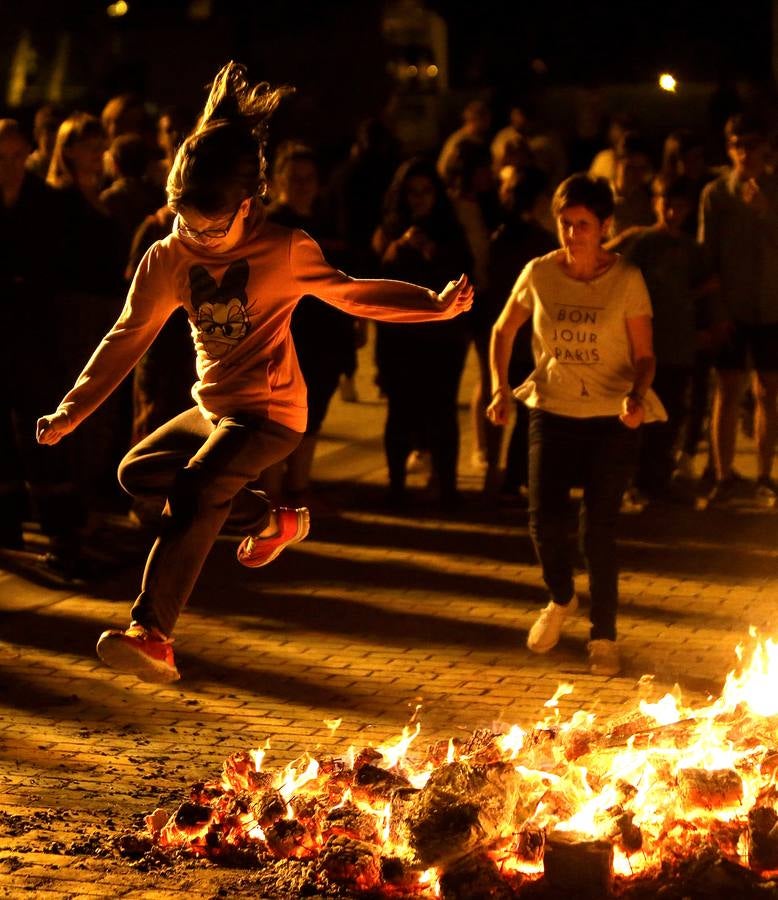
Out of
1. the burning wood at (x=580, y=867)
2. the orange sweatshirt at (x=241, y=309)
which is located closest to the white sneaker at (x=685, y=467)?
the orange sweatshirt at (x=241, y=309)

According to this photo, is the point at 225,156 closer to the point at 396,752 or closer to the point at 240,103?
the point at 240,103

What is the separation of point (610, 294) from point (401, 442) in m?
3.92

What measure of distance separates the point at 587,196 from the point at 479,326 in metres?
4.21

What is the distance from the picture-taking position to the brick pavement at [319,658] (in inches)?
241

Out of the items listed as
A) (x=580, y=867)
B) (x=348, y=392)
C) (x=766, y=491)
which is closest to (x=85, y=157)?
(x=766, y=491)

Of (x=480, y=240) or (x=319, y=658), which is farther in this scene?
(x=480, y=240)

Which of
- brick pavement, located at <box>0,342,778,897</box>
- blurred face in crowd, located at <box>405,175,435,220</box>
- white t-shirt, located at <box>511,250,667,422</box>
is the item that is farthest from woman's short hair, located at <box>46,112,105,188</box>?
white t-shirt, located at <box>511,250,667,422</box>

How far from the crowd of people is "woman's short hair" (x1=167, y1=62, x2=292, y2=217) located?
1886 mm

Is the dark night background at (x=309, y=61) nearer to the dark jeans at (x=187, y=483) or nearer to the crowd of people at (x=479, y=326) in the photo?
the crowd of people at (x=479, y=326)

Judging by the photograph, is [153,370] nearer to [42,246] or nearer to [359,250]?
[42,246]

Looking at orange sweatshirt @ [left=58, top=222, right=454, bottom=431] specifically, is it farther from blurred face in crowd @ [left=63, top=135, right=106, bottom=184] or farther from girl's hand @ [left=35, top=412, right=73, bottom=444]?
blurred face in crowd @ [left=63, top=135, right=106, bottom=184]

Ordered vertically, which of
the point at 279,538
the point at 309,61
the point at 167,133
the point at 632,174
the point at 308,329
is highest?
the point at 309,61

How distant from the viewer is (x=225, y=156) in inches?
229

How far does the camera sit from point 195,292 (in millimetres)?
6078
